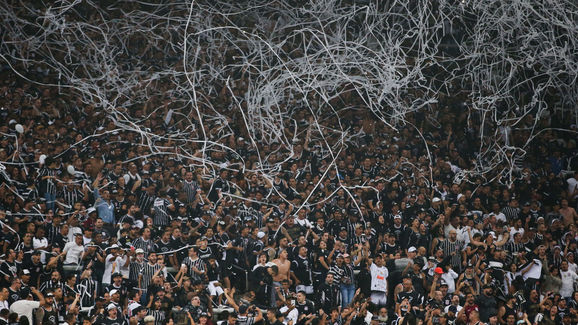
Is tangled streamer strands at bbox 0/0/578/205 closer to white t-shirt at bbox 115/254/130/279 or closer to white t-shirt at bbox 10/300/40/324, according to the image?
white t-shirt at bbox 115/254/130/279

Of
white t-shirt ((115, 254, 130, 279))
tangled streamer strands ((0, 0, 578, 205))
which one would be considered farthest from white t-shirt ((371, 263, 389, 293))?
white t-shirt ((115, 254, 130, 279))

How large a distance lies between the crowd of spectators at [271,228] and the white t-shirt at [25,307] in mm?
18

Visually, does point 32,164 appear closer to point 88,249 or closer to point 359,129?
point 88,249

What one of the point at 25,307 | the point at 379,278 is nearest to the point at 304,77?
the point at 379,278

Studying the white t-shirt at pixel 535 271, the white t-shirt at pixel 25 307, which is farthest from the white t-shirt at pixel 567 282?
the white t-shirt at pixel 25 307

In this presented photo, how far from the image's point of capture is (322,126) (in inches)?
522

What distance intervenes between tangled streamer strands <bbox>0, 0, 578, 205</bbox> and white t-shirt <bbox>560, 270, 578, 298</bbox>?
215cm

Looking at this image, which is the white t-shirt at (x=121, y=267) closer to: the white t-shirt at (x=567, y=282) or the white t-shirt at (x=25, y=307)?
the white t-shirt at (x=25, y=307)

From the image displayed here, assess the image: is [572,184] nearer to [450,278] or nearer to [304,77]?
[450,278]

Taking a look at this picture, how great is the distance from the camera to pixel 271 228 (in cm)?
1144

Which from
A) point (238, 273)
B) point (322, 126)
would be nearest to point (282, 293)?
point (238, 273)

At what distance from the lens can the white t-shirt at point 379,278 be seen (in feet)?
35.0

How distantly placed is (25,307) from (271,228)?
11.9ft

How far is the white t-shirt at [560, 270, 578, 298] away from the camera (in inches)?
432
